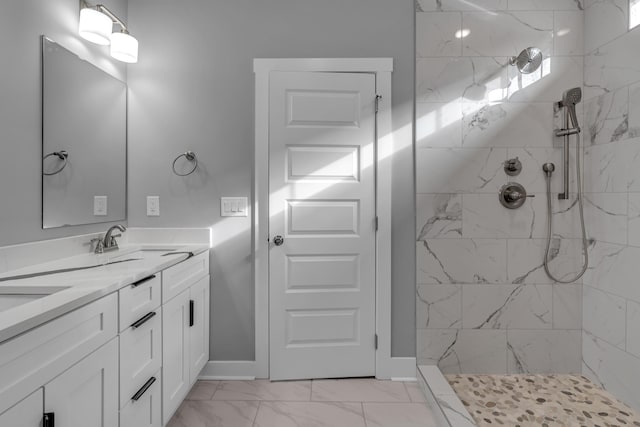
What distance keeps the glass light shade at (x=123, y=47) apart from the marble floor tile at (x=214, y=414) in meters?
2.06

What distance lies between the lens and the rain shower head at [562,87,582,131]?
2074 mm

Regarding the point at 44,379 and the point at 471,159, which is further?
the point at 471,159

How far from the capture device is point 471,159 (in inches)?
88.2

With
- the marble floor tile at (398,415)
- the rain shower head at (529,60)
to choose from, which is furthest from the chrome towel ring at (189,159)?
the rain shower head at (529,60)

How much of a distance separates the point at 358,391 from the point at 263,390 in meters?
0.59

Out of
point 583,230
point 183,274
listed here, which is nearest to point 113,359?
point 183,274

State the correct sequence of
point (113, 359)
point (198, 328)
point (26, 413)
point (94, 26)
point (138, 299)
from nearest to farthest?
point (26, 413) < point (113, 359) < point (138, 299) < point (94, 26) < point (198, 328)

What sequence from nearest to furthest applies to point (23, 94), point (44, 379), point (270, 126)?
point (44, 379), point (23, 94), point (270, 126)

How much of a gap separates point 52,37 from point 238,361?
2076 millimetres

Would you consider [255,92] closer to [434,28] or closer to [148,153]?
[148,153]

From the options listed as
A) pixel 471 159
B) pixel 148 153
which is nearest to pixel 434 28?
pixel 471 159

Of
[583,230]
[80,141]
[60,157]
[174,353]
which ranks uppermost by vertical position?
[80,141]

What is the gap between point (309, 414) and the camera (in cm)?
190

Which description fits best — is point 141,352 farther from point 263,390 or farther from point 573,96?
point 573,96
